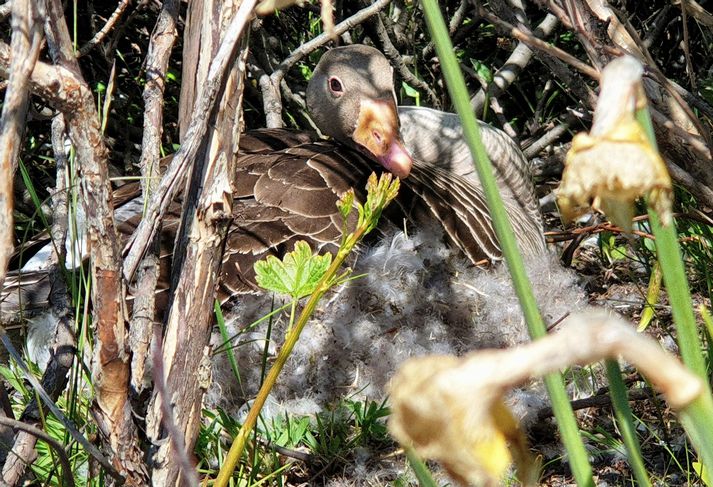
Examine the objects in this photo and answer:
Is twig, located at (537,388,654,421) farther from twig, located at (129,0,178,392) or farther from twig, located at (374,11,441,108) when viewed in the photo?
twig, located at (374,11,441,108)

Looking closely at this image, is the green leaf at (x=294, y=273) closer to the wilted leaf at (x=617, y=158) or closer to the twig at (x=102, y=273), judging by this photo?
the twig at (x=102, y=273)

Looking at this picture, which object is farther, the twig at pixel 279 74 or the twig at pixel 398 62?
the twig at pixel 398 62

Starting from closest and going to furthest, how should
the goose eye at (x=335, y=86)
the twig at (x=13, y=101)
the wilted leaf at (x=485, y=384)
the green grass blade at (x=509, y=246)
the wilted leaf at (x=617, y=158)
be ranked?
1. the wilted leaf at (x=485, y=384)
2. the wilted leaf at (x=617, y=158)
3. the green grass blade at (x=509, y=246)
4. the twig at (x=13, y=101)
5. the goose eye at (x=335, y=86)

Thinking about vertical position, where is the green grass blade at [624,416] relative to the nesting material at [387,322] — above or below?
above

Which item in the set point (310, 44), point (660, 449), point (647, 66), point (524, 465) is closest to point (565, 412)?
point (524, 465)

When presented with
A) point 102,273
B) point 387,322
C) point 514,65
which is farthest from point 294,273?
point 514,65

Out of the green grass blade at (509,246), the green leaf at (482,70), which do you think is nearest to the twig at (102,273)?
the green grass blade at (509,246)

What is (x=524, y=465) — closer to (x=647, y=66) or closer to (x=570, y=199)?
(x=570, y=199)

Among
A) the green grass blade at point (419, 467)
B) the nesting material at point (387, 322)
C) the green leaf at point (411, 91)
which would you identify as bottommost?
the nesting material at point (387, 322)

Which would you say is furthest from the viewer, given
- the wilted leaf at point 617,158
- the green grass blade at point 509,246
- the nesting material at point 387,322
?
the nesting material at point 387,322
